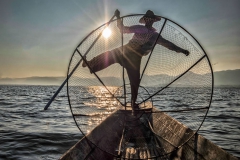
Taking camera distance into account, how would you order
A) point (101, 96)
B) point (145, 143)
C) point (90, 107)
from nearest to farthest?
point (90, 107)
point (101, 96)
point (145, 143)

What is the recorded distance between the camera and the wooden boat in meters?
3.27

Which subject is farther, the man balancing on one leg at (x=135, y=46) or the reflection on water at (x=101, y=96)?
the reflection on water at (x=101, y=96)

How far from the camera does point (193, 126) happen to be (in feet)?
12.4

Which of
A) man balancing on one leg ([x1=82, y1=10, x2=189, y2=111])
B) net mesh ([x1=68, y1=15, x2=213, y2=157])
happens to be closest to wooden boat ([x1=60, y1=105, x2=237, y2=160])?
net mesh ([x1=68, y1=15, x2=213, y2=157])

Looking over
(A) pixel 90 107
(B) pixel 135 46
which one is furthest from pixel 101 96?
(B) pixel 135 46

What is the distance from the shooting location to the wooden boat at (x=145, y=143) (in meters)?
3.27

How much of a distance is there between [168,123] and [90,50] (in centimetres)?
307

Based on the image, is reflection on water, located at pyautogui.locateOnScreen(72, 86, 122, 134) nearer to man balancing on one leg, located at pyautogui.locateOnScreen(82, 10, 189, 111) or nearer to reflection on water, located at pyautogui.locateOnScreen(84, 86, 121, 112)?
reflection on water, located at pyautogui.locateOnScreen(84, 86, 121, 112)

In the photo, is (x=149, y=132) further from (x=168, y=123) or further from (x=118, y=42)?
(x=118, y=42)

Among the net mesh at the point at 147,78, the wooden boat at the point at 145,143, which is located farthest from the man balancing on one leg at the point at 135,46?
the wooden boat at the point at 145,143

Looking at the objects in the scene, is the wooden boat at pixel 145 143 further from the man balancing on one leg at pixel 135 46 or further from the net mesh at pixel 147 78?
the man balancing on one leg at pixel 135 46

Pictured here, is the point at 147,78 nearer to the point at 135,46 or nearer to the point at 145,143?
the point at 135,46

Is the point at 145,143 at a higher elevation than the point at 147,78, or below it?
below

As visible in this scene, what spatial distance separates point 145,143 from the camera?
204 inches
